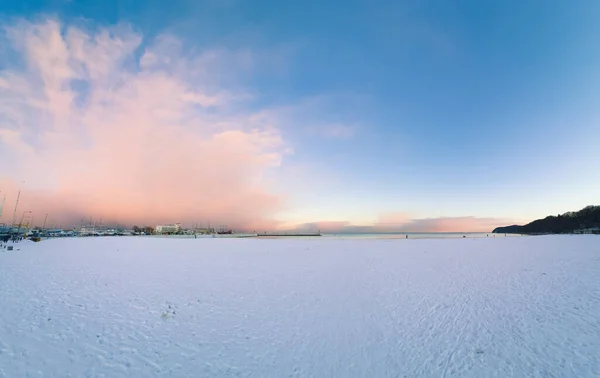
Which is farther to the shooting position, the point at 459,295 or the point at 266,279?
the point at 266,279

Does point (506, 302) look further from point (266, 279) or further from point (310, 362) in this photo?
point (266, 279)

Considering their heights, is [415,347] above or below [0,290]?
below

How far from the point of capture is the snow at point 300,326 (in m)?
7.05

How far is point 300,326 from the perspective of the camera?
31.9ft

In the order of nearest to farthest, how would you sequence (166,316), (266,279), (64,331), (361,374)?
(361,374), (64,331), (166,316), (266,279)

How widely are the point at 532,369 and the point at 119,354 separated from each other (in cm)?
1053

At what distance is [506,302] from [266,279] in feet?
39.3

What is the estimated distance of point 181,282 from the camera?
15977mm

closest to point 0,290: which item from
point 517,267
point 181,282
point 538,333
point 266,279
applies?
point 181,282

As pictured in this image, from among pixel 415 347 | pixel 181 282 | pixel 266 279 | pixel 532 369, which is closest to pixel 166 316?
pixel 181 282

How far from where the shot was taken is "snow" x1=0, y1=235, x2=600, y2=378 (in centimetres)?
705

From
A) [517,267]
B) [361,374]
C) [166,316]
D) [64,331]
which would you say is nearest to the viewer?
[361,374]

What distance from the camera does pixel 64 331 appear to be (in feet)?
28.7

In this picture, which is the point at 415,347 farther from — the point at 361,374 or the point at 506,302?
the point at 506,302
